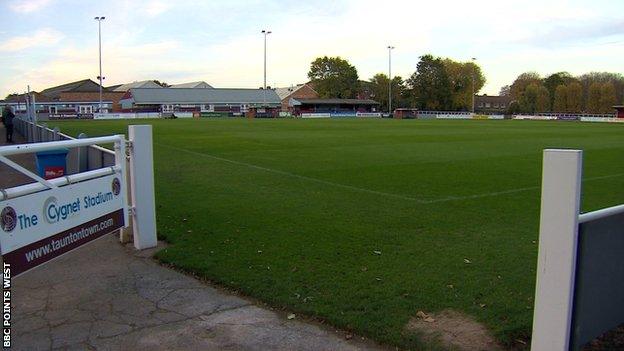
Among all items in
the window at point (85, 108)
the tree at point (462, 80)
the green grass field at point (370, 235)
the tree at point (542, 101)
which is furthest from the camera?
the tree at point (462, 80)

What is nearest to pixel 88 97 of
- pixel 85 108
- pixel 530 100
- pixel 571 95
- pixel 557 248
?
pixel 85 108

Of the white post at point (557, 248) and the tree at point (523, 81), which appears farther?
the tree at point (523, 81)

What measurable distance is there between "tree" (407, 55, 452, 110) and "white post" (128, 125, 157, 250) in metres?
121

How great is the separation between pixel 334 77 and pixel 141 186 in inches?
4989

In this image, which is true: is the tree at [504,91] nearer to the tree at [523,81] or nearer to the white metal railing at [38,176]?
the tree at [523,81]

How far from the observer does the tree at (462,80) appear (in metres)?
128

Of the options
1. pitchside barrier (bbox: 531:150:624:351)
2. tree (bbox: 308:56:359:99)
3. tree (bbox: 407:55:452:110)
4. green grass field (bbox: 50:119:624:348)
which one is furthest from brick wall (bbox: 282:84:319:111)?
pitchside barrier (bbox: 531:150:624:351)

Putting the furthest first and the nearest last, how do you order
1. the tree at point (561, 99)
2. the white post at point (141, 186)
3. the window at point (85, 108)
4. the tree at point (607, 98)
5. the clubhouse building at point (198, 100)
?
the tree at point (561, 99), the window at point (85, 108), the tree at point (607, 98), the clubhouse building at point (198, 100), the white post at point (141, 186)

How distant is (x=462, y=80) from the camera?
5128 inches

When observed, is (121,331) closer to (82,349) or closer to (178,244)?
(82,349)

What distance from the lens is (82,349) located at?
3873mm

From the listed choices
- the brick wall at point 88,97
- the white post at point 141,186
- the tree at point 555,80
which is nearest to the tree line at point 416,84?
the tree at point 555,80

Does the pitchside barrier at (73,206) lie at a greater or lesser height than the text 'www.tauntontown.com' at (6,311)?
greater

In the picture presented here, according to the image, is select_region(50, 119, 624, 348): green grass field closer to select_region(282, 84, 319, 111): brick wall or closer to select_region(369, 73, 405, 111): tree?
select_region(369, 73, 405, 111): tree
